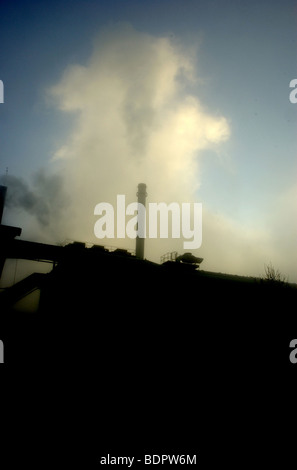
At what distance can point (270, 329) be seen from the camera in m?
11.2

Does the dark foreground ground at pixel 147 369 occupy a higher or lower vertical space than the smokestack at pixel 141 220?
lower

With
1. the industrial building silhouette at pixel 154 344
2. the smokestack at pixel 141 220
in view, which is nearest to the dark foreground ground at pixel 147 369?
the industrial building silhouette at pixel 154 344

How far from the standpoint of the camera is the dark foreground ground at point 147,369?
5.87m

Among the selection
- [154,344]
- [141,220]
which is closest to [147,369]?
[154,344]

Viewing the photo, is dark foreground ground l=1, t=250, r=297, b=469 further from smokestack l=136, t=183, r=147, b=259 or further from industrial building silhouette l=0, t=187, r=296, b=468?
smokestack l=136, t=183, r=147, b=259

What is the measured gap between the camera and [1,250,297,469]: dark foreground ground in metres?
5.87

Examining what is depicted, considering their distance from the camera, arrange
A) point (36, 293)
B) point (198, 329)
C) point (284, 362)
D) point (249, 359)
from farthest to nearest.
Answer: point (36, 293) → point (198, 329) → point (249, 359) → point (284, 362)

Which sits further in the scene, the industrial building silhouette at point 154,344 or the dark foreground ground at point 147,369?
the industrial building silhouette at point 154,344

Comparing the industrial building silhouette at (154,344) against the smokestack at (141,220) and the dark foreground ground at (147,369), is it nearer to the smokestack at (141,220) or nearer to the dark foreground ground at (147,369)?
the dark foreground ground at (147,369)

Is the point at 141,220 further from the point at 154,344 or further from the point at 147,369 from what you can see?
the point at 147,369
